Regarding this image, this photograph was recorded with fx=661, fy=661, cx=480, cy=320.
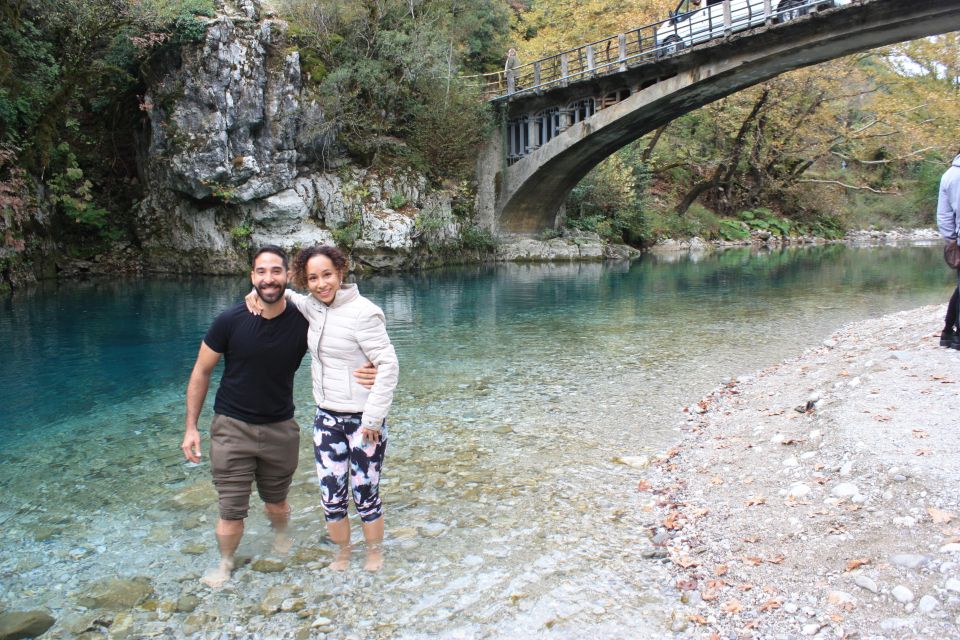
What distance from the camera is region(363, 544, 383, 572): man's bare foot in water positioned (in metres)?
3.52

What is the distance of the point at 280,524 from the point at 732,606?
96.2 inches

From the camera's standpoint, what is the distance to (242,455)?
3295mm

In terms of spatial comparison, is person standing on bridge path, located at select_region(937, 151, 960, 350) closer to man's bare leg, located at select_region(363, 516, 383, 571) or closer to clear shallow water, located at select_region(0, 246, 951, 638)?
clear shallow water, located at select_region(0, 246, 951, 638)

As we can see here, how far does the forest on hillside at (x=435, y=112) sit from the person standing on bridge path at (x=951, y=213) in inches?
704

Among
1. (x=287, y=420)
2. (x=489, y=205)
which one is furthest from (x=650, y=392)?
(x=489, y=205)

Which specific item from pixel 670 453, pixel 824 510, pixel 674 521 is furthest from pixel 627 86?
pixel 824 510

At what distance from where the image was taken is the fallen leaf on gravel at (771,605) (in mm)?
2870

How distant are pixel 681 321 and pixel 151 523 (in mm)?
9689

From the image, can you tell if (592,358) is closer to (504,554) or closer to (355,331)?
(504,554)

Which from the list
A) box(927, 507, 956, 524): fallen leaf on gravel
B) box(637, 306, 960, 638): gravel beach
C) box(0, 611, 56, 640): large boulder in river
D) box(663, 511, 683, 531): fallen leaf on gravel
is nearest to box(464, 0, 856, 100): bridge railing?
box(637, 306, 960, 638): gravel beach

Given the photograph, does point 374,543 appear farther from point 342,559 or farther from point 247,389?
point 247,389

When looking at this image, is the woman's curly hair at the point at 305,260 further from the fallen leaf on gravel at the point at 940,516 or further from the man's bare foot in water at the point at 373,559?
the fallen leaf on gravel at the point at 940,516

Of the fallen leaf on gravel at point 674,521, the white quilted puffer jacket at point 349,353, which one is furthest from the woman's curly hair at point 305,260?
the fallen leaf on gravel at point 674,521

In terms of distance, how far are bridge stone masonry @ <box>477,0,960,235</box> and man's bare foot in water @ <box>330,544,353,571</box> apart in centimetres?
1875
